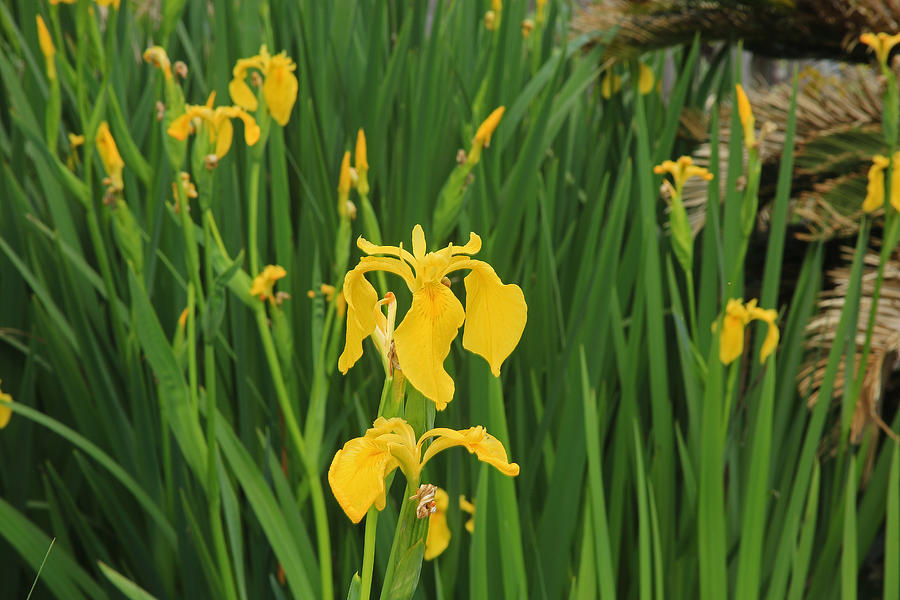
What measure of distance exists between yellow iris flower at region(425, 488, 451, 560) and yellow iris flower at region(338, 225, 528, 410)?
1.25 ft

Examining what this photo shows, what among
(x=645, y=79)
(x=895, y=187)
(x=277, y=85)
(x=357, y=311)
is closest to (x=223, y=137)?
(x=277, y=85)

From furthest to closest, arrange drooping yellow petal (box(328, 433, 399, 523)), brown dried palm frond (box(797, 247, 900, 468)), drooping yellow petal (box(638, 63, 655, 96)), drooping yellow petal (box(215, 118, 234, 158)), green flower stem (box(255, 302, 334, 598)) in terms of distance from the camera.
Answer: drooping yellow petal (box(638, 63, 655, 96)) → brown dried palm frond (box(797, 247, 900, 468)) → drooping yellow petal (box(215, 118, 234, 158)) → green flower stem (box(255, 302, 334, 598)) → drooping yellow petal (box(328, 433, 399, 523))

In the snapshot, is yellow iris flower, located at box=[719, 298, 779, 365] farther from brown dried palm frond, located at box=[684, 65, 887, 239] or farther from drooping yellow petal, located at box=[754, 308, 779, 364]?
brown dried palm frond, located at box=[684, 65, 887, 239]

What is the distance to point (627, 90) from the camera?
57.7 inches

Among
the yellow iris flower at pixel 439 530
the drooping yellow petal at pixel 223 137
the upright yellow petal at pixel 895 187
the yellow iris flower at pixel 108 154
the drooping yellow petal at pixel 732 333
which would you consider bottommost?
the yellow iris flower at pixel 439 530

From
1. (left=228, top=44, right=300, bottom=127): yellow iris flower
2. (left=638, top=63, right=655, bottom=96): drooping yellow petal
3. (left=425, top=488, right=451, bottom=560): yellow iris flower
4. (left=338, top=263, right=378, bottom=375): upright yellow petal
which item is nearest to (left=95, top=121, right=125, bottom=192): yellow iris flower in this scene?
Answer: (left=228, top=44, right=300, bottom=127): yellow iris flower

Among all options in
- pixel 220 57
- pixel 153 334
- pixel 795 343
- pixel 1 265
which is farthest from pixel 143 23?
pixel 795 343

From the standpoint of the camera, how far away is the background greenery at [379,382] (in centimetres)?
63

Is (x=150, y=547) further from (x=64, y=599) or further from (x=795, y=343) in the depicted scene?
(x=795, y=343)

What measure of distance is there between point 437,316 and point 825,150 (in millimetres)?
960

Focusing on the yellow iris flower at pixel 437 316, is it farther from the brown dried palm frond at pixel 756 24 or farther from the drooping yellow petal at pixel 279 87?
the brown dried palm frond at pixel 756 24

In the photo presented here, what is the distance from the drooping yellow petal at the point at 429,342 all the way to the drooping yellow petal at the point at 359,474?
A: 0.03m

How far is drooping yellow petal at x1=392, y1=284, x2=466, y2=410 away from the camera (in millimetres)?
257

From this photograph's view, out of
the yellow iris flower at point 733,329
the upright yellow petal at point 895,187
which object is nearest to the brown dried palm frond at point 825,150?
the upright yellow petal at point 895,187
